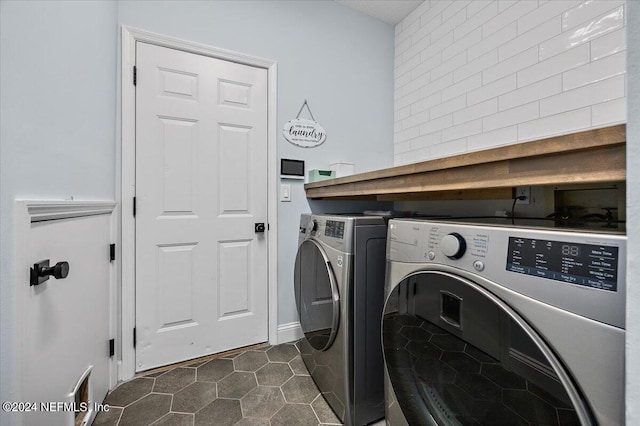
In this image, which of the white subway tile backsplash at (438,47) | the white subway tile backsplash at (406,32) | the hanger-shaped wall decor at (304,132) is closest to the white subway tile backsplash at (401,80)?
the white subway tile backsplash at (438,47)

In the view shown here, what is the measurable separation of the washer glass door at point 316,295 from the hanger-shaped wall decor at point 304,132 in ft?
2.57

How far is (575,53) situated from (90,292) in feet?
7.70

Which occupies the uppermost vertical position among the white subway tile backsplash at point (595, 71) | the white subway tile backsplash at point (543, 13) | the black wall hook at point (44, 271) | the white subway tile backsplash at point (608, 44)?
the white subway tile backsplash at point (543, 13)

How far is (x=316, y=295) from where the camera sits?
4.52 ft

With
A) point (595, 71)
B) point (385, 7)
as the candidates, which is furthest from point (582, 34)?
point (385, 7)

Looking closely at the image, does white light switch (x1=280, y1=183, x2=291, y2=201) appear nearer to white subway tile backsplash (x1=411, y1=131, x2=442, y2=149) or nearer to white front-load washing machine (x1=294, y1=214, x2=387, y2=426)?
white front-load washing machine (x1=294, y1=214, x2=387, y2=426)

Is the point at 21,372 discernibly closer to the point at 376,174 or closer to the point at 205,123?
the point at 376,174

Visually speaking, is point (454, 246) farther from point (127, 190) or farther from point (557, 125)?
point (127, 190)

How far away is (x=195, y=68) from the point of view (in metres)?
1.65

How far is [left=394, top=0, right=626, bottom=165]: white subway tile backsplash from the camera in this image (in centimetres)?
115

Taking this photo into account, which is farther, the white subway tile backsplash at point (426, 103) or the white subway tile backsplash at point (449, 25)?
the white subway tile backsplash at point (426, 103)

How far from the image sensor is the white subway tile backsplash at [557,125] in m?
1.20

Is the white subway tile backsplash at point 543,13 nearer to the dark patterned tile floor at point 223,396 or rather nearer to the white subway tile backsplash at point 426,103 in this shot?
the white subway tile backsplash at point 426,103

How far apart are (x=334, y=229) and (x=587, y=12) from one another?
57.3 inches
